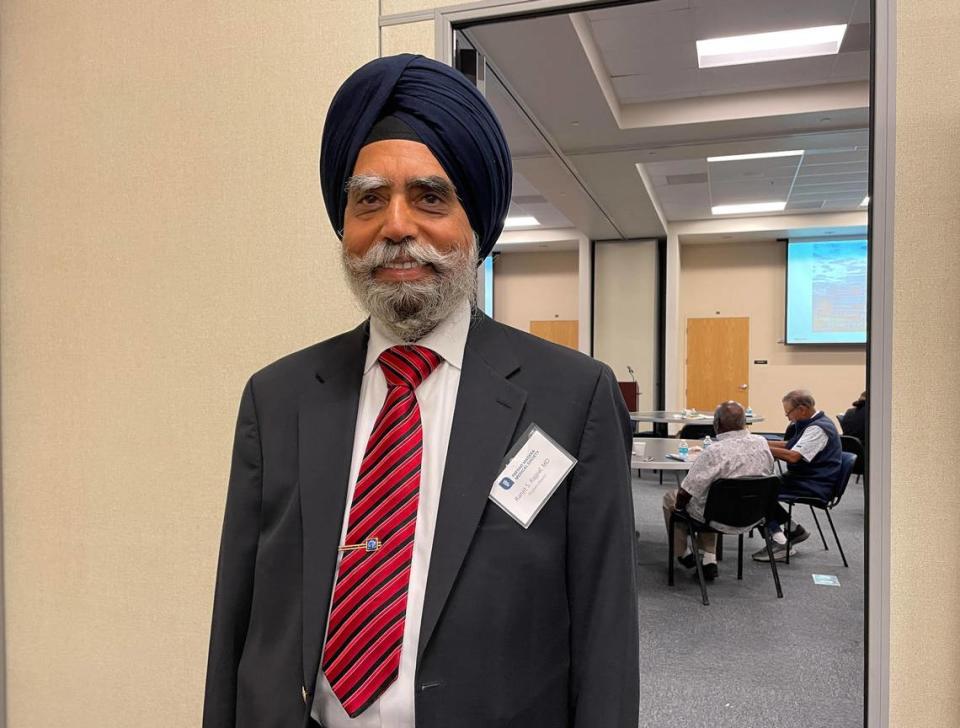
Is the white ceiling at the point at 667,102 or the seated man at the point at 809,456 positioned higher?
the white ceiling at the point at 667,102

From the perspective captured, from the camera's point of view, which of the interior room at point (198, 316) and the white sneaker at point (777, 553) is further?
the white sneaker at point (777, 553)

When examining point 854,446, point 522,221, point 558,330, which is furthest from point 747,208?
point 854,446

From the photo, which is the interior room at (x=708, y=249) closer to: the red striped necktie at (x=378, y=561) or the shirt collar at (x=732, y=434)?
the shirt collar at (x=732, y=434)

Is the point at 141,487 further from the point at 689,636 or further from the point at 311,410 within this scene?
the point at 689,636

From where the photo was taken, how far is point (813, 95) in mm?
5125

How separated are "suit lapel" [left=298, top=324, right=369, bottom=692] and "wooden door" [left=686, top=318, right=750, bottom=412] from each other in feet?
35.4

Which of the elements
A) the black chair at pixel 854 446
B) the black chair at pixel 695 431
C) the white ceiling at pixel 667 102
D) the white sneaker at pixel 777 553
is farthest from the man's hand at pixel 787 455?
the black chair at pixel 695 431

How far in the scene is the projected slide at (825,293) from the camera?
33.9 feet

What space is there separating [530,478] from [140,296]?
1.60 meters

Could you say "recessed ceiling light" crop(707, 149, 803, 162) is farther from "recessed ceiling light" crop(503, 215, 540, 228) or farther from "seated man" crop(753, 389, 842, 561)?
"recessed ceiling light" crop(503, 215, 540, 228)

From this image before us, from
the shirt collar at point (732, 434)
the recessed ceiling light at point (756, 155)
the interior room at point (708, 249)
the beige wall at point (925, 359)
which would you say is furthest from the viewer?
the recessed ceiling light at point (756, 155)

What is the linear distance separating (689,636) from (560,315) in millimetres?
8792

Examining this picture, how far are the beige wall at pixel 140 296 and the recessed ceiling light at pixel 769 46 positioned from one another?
11.3 ft

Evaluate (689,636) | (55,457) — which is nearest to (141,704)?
(55,457)
